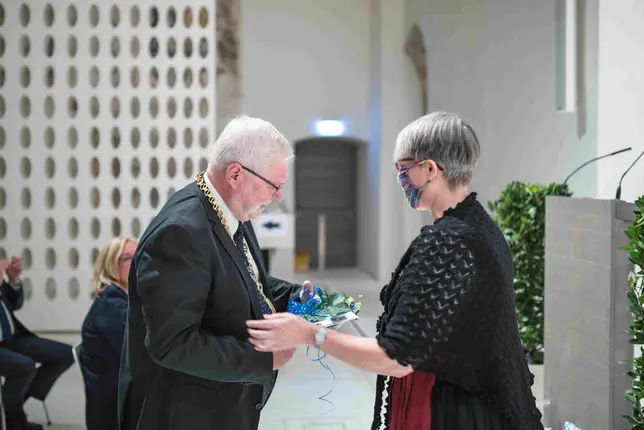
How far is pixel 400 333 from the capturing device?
6.81 feet

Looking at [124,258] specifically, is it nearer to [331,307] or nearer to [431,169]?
[331,307]

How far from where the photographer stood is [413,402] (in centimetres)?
223

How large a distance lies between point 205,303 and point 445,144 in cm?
80

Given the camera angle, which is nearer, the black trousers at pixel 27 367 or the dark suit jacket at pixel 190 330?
the dark suit jacket at pixel 190 330

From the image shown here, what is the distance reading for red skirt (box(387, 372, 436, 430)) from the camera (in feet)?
7.22

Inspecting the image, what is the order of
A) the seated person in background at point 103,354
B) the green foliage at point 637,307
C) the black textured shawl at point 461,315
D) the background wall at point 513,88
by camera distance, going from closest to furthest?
the black textured shawl at point 461,315, the green foliage at point 637,307, the seated person in background at point 103,354, the background wall at point 513,88

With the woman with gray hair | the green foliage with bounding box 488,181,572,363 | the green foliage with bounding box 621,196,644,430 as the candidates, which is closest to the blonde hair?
the woman with gray hair

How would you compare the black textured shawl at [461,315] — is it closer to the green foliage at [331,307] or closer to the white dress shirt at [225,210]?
the green foliage at [331,307]

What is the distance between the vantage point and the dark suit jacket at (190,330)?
208cm

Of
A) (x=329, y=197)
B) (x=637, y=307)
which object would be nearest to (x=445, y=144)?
(x=637, y=307)

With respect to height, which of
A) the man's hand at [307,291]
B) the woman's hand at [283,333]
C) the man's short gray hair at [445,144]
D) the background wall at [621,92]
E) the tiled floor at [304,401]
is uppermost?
the background wall at [621,92]

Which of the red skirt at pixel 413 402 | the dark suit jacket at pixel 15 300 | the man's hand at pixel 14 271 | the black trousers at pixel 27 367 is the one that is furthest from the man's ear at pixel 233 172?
the man's hand at pixel 14 271

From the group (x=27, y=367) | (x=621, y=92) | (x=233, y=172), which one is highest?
(x=621, y=92)

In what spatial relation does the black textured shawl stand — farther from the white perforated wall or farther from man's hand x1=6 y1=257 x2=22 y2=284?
the white perforated wall
